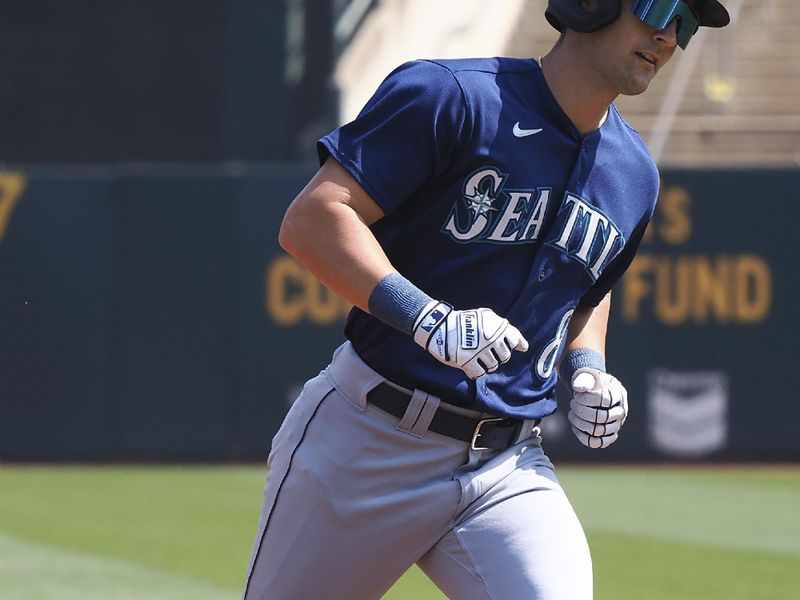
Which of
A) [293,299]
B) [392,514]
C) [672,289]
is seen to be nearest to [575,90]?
[392,514]

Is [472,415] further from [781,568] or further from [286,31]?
[286,31]

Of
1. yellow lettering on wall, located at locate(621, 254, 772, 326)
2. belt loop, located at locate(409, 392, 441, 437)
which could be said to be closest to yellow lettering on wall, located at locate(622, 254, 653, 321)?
yellow lettering on wall, located at locate(621, 254, 772, 326)

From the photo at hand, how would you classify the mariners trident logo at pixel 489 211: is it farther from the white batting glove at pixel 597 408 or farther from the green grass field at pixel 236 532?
the green grass field at pixel 236 532

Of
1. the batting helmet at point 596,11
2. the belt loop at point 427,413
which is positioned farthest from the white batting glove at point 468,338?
the batting helmet at point 596,11

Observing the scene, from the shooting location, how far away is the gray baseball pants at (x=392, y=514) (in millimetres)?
3297

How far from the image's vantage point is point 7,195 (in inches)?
421

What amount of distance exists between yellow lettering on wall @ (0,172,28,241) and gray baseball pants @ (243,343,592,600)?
7729 mm

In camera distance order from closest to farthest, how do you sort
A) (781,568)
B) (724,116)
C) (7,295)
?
(781,568), (7,295), (724,116)

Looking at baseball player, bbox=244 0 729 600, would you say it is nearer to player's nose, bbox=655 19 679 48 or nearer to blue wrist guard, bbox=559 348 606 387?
player's nose, bbox=655 19 679 48

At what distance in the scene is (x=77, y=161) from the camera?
13258 mm

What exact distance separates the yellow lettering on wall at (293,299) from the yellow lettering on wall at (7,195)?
69.3 inches

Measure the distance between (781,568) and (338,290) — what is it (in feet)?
14.8

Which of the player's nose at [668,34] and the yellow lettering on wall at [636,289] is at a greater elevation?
the player's nose at [668,34]

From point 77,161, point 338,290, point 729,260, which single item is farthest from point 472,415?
point 77,161
